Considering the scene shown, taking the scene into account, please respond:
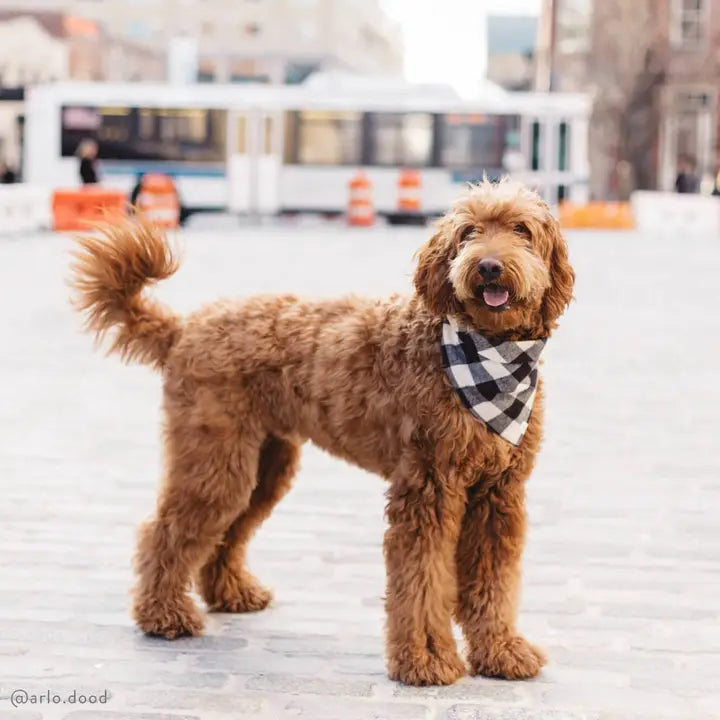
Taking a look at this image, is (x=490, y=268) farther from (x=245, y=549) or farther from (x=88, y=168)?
(x=88, y=168)

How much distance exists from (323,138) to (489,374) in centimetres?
3288

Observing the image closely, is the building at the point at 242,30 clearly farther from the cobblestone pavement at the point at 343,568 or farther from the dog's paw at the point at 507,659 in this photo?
the dog's paw at the point at 507,659

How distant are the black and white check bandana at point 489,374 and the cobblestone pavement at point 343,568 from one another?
410 millimetres

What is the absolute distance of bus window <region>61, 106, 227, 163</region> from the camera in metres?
35.6

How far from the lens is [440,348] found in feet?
14.1

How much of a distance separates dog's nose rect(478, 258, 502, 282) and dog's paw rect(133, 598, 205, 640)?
165 centimetres

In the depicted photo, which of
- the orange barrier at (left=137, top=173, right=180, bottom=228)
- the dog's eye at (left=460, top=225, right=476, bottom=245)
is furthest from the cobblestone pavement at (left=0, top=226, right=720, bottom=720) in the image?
the orange barrier at (left=137, top=173, right=180, bottom=228)

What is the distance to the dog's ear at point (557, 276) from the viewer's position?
416cm

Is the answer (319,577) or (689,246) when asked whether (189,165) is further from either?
(319,577)

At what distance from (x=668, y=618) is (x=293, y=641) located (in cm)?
134

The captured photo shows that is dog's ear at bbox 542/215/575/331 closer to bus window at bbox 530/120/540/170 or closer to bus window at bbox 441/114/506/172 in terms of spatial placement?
bus window at bbox 441/114/506/172

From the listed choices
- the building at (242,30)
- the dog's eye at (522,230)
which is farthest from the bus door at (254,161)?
the building at (242,30)

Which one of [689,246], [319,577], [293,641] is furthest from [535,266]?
[689,246]

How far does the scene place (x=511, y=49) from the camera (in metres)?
56.3
